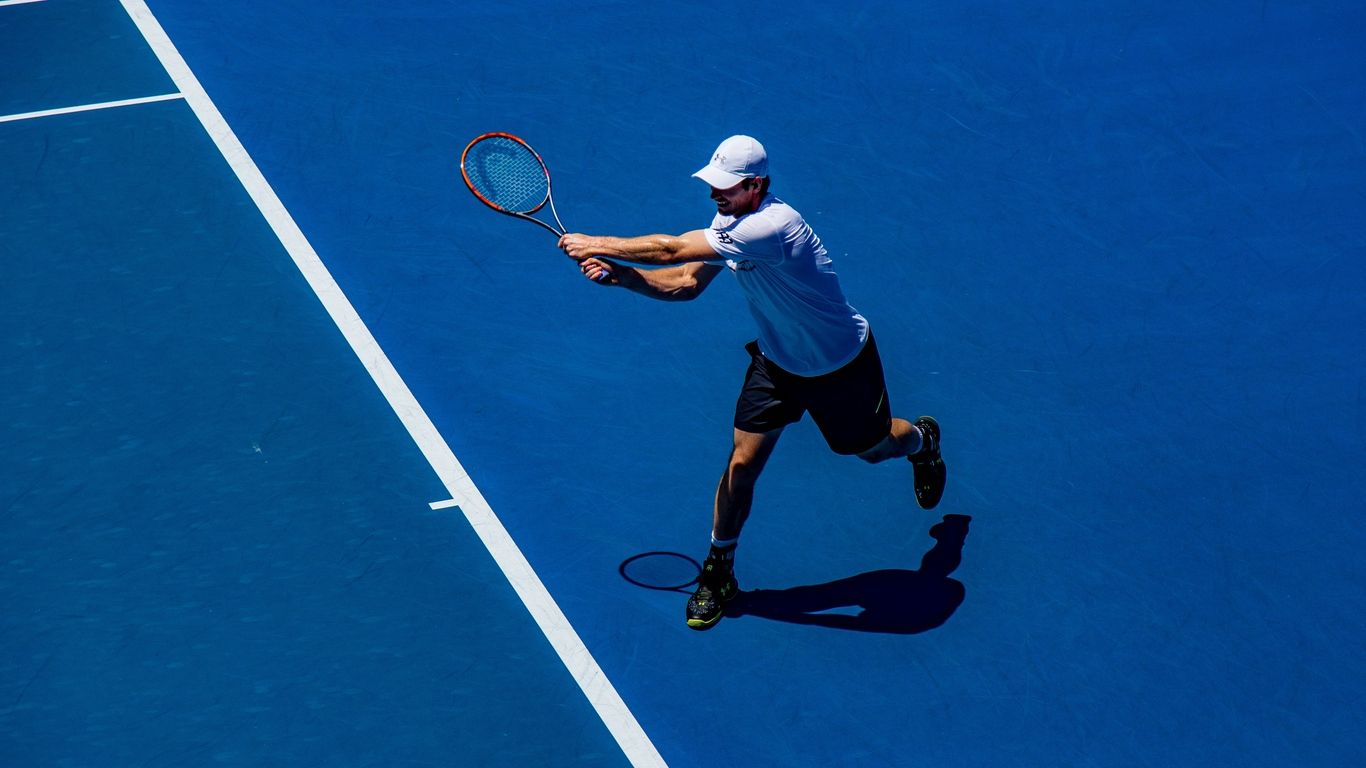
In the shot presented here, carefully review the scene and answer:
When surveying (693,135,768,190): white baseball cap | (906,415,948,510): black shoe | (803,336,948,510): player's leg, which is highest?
(693,135,768,190): white baseball cap

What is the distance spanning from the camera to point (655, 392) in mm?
7812

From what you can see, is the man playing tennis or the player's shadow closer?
the man playing tennis

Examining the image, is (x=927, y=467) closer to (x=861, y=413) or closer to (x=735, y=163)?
(x=861, y=413)

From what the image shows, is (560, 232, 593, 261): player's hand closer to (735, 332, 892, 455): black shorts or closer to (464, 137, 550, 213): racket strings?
(735, 332, 892, 455): black shorts

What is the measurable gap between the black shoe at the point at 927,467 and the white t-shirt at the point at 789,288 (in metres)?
0.85

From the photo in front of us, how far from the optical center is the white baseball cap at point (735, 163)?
237 inches

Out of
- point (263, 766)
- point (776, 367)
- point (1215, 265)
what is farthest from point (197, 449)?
point (1215, 265)

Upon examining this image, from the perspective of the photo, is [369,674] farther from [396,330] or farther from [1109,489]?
[1109,489]

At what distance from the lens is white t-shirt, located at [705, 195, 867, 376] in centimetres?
600

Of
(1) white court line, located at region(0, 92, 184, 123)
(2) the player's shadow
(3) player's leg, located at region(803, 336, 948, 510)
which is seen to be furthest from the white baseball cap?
(1) white court line, located at region(0, 92, 184, 123)

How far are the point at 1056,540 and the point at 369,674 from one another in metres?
3.39

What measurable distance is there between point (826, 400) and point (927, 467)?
95 cm

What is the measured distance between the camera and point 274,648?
6.30 metres

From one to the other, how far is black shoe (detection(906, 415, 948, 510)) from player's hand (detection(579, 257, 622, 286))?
198cm
